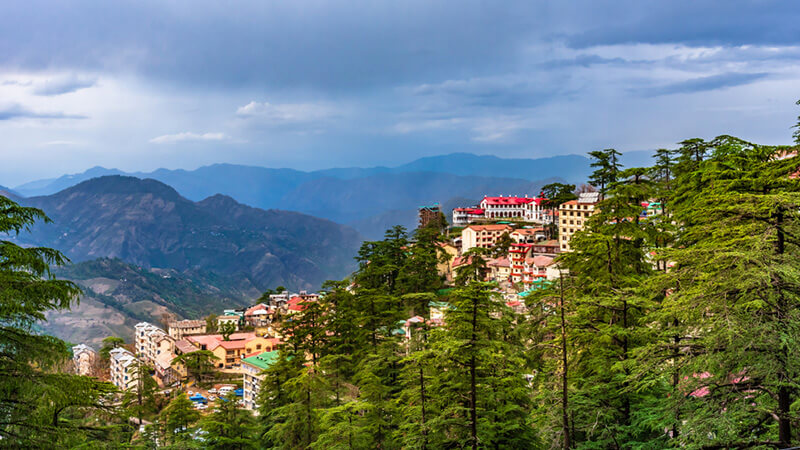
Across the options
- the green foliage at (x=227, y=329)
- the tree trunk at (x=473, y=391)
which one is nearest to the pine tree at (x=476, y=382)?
the tree trunk at (x=473, y=391)

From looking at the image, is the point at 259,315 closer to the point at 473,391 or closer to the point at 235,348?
the point at 235,348

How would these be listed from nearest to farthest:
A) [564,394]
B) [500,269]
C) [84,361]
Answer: [564,394]
[500,269]
[84,361]

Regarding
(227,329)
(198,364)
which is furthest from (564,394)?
(227,329)

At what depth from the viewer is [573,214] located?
176 feet

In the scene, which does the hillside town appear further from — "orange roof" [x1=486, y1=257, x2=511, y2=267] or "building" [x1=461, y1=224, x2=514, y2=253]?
"orange roof" [x1=486, y1=257, x2=511, y2=267]

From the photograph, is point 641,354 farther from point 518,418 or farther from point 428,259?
point 428,259

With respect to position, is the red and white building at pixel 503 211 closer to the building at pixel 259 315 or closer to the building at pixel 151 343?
the building at pixel 259 315

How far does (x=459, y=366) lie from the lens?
40.9 ft

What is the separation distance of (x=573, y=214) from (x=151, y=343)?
5244cm

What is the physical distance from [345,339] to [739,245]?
20.3 m

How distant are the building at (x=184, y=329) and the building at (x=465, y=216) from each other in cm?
Answer: 4534

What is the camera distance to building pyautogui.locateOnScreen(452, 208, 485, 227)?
9112cm

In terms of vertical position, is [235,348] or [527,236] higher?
[527,236]

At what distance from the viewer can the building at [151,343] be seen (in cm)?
6066
